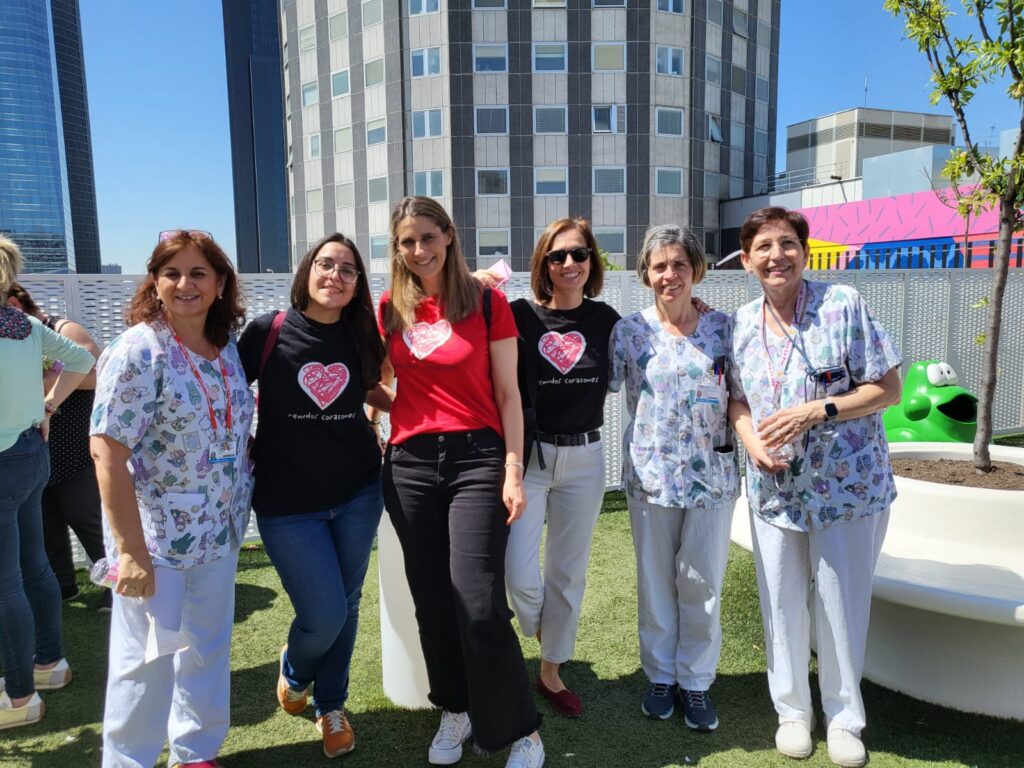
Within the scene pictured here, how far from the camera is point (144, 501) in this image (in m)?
2.19

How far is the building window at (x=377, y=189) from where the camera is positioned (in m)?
30.5

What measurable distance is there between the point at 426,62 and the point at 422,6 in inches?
90.2

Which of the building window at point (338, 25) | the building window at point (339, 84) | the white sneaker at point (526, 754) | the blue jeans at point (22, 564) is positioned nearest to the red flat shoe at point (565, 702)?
the white sneaker at point (526, 754)

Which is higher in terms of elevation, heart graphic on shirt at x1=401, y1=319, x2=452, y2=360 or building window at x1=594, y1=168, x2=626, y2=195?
building window at x1=594, y1=168, x2=626, y2=195

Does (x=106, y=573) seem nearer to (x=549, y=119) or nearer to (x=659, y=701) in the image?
(x=659, y=701)

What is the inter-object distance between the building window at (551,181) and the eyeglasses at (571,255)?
2829 cm

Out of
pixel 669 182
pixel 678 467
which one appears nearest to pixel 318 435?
pixel 678 467

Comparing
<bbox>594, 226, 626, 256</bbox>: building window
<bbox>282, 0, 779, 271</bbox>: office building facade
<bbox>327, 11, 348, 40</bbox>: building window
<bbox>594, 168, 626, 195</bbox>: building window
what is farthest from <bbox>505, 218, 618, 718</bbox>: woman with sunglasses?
<bbox>327, 11, 348, 40</bbox>: building window

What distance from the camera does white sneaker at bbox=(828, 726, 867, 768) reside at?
253 centimetres

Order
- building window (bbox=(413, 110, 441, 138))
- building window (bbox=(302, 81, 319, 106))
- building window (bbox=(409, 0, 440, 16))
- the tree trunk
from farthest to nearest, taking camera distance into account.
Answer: building window (bbox=(302, 81, 319, 106)) < building window (bbox=(413, 110, 441, 138)) < building window (bbox=(409, 0, 440, 16)) < the tree trunk

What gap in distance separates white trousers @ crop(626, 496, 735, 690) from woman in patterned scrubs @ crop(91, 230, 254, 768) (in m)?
1.54

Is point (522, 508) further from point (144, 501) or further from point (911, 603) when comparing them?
point (911, 603)

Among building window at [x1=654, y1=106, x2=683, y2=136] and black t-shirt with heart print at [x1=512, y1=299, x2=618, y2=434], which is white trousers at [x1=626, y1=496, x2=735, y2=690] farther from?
building window at [x1=654, y1=106, x2=683, y2=136]

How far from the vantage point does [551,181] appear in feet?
98.9
